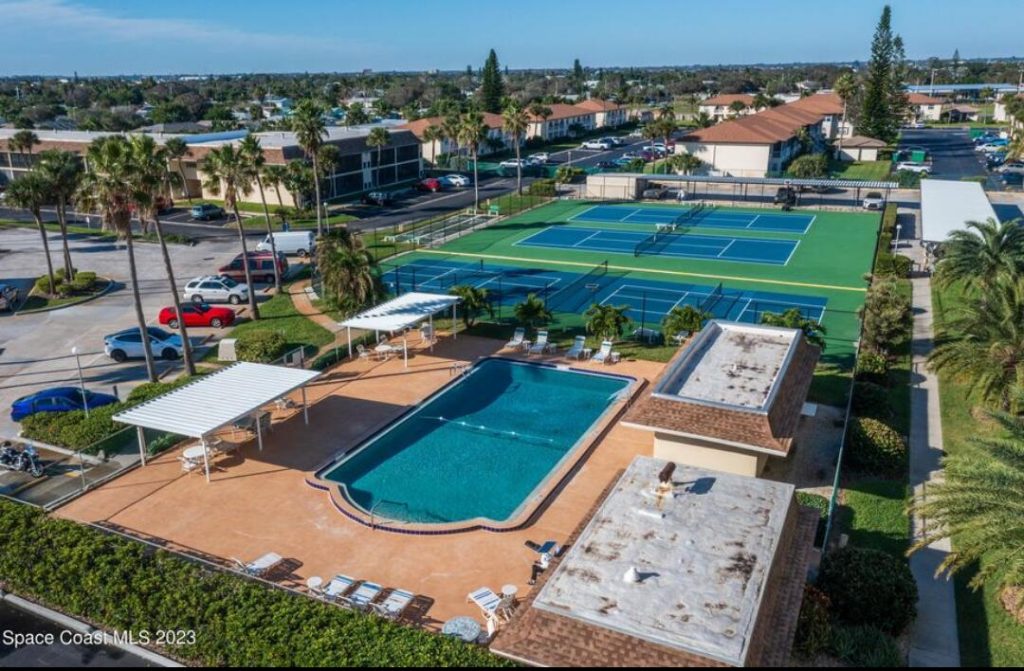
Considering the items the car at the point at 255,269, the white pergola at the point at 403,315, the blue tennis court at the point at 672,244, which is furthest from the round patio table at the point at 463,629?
the blue tennis court at the point at 672,244

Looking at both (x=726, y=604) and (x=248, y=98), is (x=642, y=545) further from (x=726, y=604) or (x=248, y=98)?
(x=248, y=98)

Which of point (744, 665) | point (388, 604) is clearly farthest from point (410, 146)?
point (744, 665)

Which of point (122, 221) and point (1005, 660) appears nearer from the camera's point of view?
point (1005, 660)

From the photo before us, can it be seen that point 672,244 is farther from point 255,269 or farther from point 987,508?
point 987,508

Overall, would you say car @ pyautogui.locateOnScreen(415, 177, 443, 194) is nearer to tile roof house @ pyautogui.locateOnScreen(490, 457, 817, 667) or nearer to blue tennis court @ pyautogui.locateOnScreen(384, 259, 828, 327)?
blue tennis court @ pyautogui.locateOnScreen(384, 259, 828, 327)

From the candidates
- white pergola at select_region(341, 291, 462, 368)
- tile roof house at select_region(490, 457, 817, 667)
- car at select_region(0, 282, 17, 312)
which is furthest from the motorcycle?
car at select_region(0, 282, 17, 312)

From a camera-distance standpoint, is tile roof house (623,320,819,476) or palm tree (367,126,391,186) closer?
tile roof house (623,320,819,476)

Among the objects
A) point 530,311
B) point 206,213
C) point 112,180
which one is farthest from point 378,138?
point 112,180
